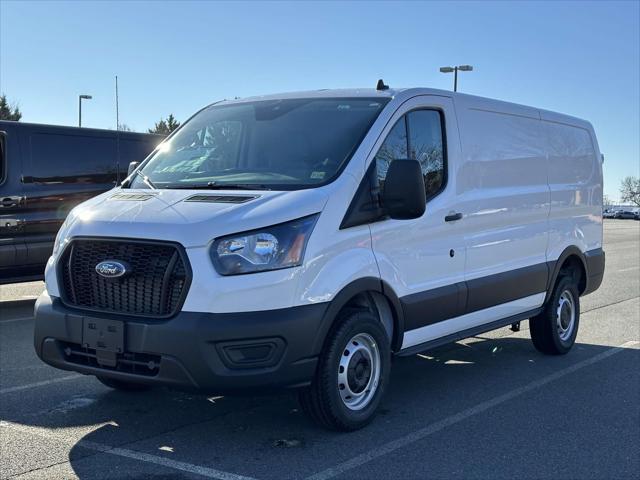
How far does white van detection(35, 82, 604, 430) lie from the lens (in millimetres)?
4117

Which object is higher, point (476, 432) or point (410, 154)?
point (410, 154)

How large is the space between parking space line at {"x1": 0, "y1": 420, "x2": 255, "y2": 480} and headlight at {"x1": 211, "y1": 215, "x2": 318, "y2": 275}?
107 centimetres

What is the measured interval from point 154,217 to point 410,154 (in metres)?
1.91

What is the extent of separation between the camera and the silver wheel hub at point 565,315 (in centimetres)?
728

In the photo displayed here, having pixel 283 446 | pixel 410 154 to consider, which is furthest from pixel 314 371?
pixel 410 154

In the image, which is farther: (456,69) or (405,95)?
(456,69)

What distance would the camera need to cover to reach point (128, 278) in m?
4.25

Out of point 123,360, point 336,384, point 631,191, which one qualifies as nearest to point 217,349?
point 123,360

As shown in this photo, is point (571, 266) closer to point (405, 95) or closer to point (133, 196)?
point (405, 95)

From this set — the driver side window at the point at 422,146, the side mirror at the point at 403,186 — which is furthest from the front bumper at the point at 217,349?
the driver side window at the point at 422,146

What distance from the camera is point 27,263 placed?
923cm

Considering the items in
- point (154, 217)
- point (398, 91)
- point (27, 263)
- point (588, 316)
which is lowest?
point (588, 316)

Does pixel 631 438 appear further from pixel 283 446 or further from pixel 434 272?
pixel 283 446

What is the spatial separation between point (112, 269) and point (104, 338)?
390 mm
